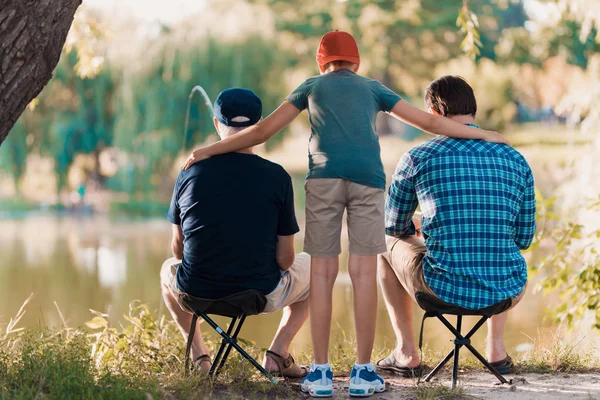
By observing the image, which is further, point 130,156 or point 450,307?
point 130,156

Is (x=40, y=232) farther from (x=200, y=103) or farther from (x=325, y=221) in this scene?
(x=325, y=221)

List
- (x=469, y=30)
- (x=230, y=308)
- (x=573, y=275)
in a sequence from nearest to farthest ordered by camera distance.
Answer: (x=230, y=308), (x=469, y=30), (x=573, y=275)

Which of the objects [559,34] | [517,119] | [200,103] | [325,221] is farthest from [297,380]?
[517,119]

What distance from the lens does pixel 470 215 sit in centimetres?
290

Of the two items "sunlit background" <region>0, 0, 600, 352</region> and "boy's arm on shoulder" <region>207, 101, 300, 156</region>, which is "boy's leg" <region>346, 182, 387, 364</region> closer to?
"boy's arm on shoulder" <region>207, 101, 300, 156</region>

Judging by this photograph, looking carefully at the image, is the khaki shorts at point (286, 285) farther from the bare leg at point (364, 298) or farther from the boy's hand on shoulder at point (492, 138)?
the boy's hand on shoulder at point (492, 138)

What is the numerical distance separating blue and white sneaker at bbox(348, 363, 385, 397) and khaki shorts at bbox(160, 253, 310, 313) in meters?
0.35

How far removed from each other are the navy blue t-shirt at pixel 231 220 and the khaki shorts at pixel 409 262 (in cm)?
50

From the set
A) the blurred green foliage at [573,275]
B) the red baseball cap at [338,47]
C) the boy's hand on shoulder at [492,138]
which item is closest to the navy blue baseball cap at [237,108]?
the red baseball cap at [338,47]

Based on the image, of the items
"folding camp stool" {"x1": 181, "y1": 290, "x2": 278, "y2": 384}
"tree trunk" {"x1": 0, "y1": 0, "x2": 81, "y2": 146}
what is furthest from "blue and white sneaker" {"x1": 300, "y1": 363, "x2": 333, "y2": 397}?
"tree trunk" {"x1": 0, "y1": 0, "x2": 81, "y2": 146}

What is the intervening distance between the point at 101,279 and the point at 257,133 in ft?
25.9

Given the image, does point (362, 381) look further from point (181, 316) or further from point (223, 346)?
point (181, 316)

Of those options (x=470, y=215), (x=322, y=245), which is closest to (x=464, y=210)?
(x=470, y=215)

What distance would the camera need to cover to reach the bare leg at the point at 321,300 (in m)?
2.91
